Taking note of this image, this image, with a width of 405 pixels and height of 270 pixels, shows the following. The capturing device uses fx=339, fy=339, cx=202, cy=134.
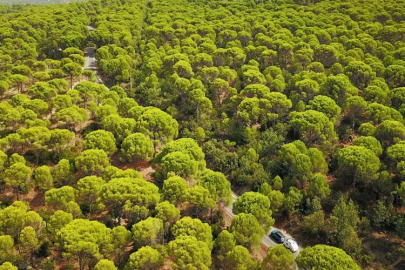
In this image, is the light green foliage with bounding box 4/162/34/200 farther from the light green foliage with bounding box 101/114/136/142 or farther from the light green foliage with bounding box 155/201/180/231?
the light green foliage with bounding box 155/201/180/231

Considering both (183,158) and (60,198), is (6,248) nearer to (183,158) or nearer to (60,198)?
(60,198)

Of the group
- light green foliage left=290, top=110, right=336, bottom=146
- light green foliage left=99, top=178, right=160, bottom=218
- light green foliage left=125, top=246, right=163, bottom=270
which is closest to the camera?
light green foliage left=125, top=246, right=163, bottom=270

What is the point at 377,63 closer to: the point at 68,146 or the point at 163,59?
the point at 163,59

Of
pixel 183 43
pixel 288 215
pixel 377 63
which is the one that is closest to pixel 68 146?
pixel 288 215

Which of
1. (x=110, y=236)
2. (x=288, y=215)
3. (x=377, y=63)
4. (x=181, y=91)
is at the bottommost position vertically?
(x=288, y=215)

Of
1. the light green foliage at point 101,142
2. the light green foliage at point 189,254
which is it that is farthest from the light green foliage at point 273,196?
the light green foliage at point 101,142

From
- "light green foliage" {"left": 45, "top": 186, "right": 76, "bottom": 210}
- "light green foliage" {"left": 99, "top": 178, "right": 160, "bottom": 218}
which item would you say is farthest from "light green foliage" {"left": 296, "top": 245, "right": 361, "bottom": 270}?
"light green foliage" {"left": 45, "top": 186, "right": 76, "bottom": 210}
